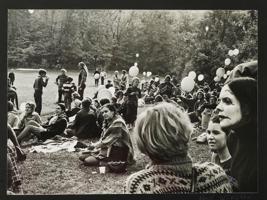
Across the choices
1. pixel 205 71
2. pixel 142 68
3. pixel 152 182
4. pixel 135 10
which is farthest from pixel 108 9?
pixel 152 182

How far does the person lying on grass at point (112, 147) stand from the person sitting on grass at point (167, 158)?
0.08 m

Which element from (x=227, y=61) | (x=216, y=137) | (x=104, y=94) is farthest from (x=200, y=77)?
(x=104, y=94)

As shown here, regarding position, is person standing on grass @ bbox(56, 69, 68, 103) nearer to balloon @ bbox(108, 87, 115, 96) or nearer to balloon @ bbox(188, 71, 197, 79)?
balloon @ bbox(108, 87, 115, 96)

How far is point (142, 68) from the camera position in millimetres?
2662

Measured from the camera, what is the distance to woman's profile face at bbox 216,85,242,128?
2.65 m

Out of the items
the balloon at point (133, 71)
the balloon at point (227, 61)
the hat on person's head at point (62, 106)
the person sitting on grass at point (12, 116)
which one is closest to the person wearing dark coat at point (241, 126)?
the balloon at point (227, 61)

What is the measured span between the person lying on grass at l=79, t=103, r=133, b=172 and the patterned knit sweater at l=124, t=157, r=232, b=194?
0.46ft

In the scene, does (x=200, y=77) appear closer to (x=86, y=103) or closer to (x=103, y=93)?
(x=103, y=93)

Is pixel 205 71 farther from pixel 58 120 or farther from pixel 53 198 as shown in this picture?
pixel 53 198

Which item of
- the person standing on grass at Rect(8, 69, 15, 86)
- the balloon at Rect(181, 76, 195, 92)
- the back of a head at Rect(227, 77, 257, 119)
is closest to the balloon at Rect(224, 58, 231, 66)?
the back of a head at Rect(227, 77, 257, 119)

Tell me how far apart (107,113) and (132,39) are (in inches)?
19.9

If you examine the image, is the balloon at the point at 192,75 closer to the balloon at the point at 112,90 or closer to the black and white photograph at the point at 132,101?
the black and white photograph at the point at 132,101

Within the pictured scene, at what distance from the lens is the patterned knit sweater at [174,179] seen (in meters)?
2.59

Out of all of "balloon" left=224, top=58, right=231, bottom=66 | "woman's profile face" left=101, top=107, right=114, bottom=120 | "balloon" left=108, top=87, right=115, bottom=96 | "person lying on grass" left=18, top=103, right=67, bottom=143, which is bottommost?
"person lying on grass" left=18, top=103, right=67, bottom=143
